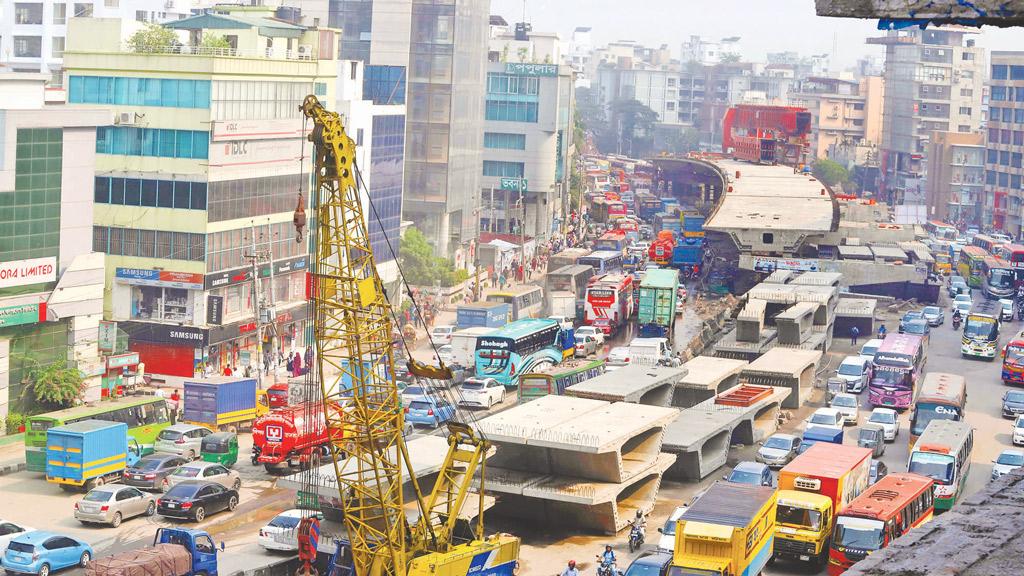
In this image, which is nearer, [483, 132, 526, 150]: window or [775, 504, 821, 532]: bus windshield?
[775, 504, 821, 532]: bus windshield

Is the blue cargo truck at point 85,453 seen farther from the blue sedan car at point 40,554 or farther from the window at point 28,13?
the window at point 28,13

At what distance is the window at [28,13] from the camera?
8762 cm

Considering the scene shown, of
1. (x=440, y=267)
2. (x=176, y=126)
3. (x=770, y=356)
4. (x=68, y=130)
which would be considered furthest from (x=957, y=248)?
(x=68, y=130)

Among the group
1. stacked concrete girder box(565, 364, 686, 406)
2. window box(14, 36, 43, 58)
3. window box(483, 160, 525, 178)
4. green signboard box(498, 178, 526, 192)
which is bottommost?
stacked concrete girder box(565, 364, 686, 406)

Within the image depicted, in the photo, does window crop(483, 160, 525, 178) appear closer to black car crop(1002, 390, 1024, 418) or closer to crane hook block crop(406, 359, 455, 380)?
black car crop(1002, 390, 1024, 418)

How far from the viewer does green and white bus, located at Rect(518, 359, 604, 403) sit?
4575cm

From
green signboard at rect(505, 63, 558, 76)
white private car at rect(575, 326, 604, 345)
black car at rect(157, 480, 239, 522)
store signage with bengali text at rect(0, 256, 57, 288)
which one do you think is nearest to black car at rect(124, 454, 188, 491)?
black car at rect(157, 480, 239, 522)

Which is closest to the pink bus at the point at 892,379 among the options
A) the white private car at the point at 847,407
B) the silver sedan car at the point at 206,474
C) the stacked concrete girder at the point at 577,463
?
the white private car at the point at 847,407

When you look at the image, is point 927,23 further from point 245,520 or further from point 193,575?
point 245,520

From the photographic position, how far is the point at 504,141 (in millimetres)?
102125

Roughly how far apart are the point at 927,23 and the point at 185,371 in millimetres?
46856

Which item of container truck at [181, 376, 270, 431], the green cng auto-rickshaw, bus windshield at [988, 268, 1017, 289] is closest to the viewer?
the green cng auto-rickshaw

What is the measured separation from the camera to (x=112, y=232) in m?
51.9

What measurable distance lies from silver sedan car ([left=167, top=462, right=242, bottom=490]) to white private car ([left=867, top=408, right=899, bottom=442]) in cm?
1958
